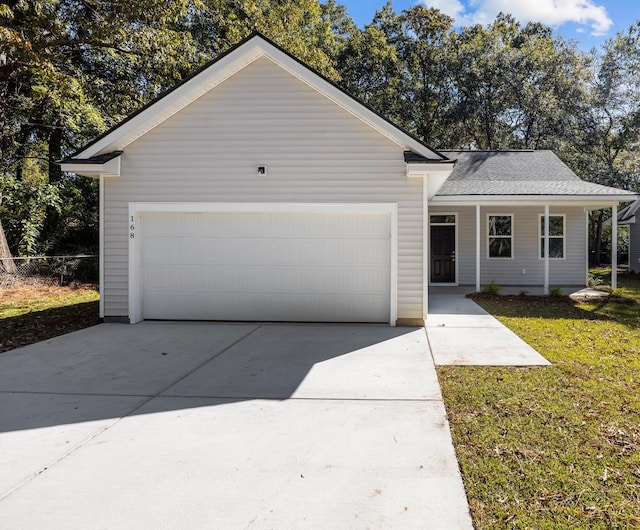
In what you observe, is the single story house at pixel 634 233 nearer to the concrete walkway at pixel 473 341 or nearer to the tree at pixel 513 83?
the tree at pixel 513 83

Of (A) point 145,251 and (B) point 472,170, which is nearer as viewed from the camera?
(A) point 145,251

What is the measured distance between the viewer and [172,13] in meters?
12.1

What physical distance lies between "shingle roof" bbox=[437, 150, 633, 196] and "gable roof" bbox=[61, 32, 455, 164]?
5061 mm

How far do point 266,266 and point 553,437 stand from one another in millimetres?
5866

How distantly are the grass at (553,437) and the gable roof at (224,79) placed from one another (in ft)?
13.0

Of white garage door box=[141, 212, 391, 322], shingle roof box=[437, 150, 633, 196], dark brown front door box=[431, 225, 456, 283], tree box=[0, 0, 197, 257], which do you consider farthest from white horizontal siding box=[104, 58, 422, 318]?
dark brown front door box=[431, 225, 456, 283]

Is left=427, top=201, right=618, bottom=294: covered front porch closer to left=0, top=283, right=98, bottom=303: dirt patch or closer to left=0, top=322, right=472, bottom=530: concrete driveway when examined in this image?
left=0, top=322, right=472, bottom=530: concrete driveway

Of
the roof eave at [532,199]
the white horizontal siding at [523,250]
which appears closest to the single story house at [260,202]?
the roof eave at [532,199]

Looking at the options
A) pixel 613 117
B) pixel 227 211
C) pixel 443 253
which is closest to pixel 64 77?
pixel 227 211

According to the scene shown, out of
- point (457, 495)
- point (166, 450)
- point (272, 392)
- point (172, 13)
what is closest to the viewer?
point (457, 495)

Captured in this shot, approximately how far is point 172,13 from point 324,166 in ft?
25.1

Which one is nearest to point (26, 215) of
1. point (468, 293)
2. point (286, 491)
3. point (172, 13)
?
point (172, 13)

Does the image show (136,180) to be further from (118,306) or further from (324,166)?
(324,166)

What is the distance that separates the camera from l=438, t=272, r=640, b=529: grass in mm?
2570
